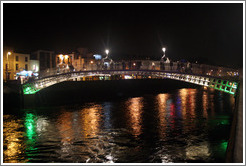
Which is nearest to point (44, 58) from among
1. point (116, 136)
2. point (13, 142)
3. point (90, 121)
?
point (90, 121)

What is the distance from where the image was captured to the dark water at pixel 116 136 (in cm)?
1320

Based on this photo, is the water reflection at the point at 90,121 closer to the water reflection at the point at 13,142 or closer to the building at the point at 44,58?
the water reflection at the point at 13,142

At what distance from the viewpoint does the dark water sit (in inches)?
520

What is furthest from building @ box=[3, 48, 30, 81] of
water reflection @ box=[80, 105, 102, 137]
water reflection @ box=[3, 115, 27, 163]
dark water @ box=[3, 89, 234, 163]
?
water reflection @ box=[3, 115, 27, 163]

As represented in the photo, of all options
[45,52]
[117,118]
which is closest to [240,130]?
[117,118]

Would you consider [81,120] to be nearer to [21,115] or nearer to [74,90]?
[21,115]

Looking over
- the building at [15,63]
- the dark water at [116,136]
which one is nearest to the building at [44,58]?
the building at [15,63]

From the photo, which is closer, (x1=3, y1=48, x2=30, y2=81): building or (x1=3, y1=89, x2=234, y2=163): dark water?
(x1=3, y1=89, x2=234, y2=163): dark water

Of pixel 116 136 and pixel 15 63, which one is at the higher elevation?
pixel 15 63

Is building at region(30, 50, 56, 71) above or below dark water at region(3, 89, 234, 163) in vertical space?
above

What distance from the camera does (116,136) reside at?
17312 millimetres

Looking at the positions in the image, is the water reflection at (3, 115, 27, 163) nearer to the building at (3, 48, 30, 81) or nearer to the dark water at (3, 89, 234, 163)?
the dark water at (3, 89, 234, 163)

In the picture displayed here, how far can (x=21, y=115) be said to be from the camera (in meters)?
25.0

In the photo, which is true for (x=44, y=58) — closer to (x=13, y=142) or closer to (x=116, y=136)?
(x=13, y=142)
